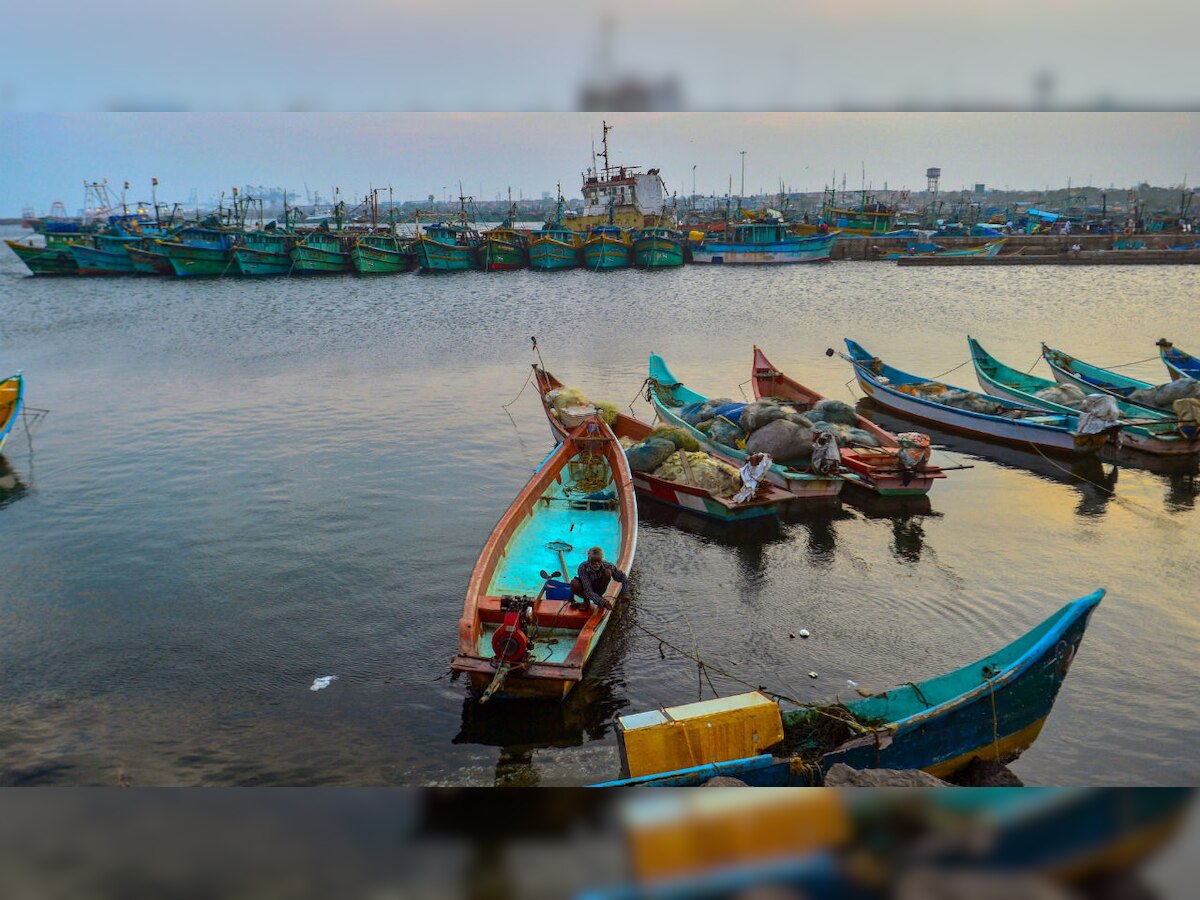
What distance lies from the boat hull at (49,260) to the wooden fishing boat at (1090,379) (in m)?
61.6

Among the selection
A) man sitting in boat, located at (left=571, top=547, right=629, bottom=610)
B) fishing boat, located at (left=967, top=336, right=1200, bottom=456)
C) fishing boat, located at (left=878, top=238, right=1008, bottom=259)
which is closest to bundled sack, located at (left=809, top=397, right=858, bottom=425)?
fishing boat, located at (left=967, top=336, right=1200, bottom=456)

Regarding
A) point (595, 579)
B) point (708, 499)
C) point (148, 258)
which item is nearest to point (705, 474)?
point (708, 499)

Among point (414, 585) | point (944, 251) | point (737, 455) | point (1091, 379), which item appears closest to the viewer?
point (414, 585)

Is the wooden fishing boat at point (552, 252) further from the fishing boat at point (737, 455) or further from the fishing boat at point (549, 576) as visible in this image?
the fishing boat at point (549, 576)

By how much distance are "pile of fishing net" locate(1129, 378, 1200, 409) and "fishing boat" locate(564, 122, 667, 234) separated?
47.8 m

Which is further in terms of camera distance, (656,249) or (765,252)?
(765,252)

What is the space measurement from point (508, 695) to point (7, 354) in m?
29.3

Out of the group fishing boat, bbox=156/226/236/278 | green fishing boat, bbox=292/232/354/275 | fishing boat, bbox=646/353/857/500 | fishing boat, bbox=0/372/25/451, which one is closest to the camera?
fishing boat, bbox=646/353/857/500

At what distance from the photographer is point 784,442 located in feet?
46.8

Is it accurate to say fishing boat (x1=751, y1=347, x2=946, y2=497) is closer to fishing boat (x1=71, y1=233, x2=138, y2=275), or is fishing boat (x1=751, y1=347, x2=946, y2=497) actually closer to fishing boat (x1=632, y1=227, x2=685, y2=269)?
fishing boat (x1=632, y1=227, x2=685, y2=269)

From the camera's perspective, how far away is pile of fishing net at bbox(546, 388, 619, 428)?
50.9 feet

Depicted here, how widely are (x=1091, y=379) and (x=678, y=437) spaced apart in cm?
1214

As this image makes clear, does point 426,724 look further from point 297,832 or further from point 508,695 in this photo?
point 297,832

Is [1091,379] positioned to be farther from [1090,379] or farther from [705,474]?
[705,474]
